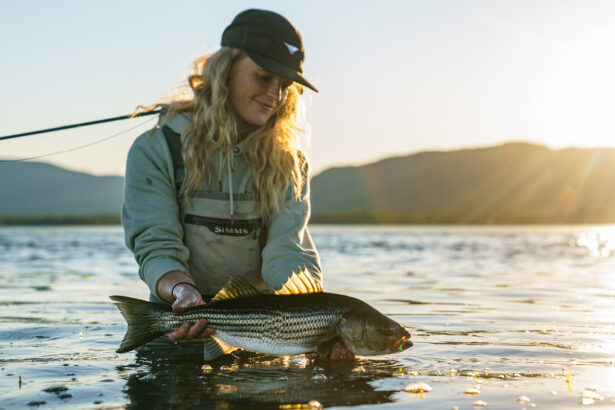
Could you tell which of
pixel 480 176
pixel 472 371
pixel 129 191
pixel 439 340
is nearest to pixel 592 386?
pixel 472 371

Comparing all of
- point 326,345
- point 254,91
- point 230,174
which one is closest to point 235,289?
point 326,345

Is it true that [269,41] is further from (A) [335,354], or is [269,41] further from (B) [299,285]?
(A) [335,354]

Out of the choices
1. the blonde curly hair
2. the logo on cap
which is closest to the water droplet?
the blonde curly hair

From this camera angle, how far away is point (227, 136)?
6266 mm

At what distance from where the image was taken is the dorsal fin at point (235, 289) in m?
5.55

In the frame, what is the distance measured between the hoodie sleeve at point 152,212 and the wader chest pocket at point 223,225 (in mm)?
158

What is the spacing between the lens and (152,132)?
6.39 meters

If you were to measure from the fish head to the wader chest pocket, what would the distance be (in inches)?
60.3

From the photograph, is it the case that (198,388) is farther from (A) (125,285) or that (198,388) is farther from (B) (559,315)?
(A) (125,285)

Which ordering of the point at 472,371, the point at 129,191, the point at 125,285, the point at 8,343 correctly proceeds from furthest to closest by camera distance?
the point at 125,285
the point at 8,343
the point at 129,191
the point at 472,371

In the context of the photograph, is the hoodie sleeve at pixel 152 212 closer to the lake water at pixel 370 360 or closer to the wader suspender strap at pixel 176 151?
the wader suspender strap at pixel 176 151

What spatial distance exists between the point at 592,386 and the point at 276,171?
10.7ft

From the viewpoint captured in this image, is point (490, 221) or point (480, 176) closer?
point (490, 221)

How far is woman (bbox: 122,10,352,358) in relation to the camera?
6098mm
